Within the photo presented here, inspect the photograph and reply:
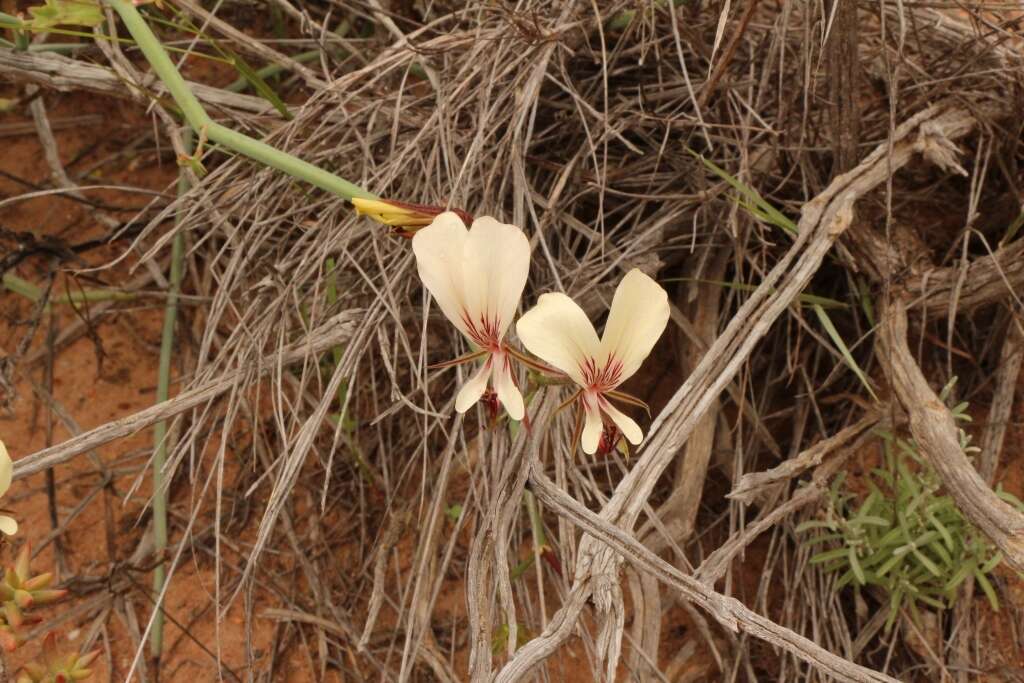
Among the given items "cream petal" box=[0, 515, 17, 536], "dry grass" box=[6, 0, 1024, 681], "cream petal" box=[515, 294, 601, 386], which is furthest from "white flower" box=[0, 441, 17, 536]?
"cream petal" box=[515, 294, 601, 386]

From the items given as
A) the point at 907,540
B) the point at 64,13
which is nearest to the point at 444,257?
the point at 64,13

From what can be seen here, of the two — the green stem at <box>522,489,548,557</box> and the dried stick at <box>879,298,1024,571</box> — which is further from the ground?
the dried stick at <box>879,298,1024,571</box>

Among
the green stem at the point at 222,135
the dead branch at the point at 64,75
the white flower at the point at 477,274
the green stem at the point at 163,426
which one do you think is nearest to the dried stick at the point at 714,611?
the white flower at the point at 477,274

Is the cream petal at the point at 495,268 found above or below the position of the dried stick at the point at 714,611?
above

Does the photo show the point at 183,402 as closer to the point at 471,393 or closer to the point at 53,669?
the point at 53,669

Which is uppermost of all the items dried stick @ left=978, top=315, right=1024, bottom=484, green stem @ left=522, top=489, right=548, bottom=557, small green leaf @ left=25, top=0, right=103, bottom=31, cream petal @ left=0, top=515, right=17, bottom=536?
small green leaf @ left=25, top=0, right=103, bottom=31

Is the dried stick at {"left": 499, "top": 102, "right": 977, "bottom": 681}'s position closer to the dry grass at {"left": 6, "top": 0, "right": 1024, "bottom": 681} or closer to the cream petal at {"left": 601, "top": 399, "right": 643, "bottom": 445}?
the dry grass at {"left": 6, "top": 0, "right": 1024, "bottom": 681}

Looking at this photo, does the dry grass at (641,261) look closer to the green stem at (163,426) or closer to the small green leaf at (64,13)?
the green stem at (163,426)
